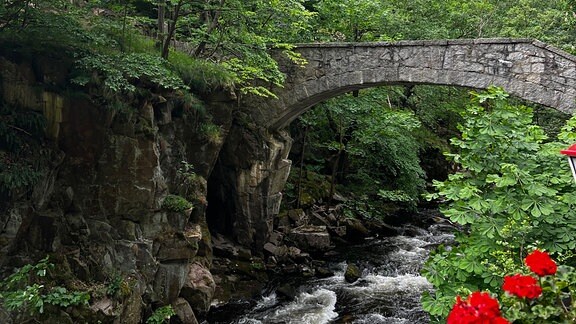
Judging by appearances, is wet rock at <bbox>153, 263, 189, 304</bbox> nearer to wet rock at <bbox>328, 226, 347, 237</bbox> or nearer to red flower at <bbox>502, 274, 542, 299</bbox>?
red flower at <bbox>502, 274, 542, 299</bbox>

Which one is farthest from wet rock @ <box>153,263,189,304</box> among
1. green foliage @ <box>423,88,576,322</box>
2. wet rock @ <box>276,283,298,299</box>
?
green foliage @ <box>423,88,576,322</box>

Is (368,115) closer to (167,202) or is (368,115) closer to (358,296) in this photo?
(358,296)

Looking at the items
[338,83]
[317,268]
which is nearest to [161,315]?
[317,268]

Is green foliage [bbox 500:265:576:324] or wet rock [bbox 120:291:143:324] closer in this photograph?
green foliage [bbox 500:265:576:324]

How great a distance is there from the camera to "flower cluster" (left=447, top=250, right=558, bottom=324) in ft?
6.28

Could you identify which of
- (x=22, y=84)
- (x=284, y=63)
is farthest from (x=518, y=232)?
(x=284, y=63)

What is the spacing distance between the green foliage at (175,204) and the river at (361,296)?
230cm

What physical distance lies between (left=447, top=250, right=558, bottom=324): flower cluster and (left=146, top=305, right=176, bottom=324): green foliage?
220 inches

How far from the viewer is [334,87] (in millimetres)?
10312

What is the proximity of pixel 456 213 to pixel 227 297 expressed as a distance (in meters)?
6.01

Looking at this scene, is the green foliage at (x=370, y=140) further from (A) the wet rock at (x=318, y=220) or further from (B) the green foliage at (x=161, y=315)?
(B) the green foliage at (x=161, y=315)

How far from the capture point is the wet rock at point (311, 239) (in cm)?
1190

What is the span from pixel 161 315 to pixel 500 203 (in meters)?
5.05

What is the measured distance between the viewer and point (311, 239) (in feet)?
39.4
